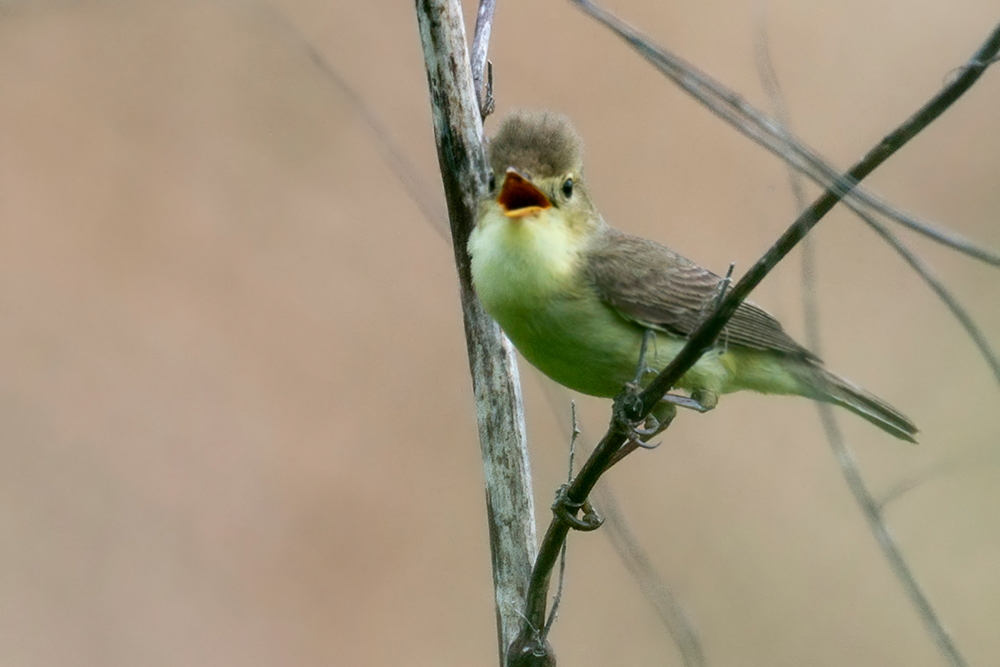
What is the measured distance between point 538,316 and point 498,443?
0.82 ft

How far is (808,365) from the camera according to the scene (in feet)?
7.78

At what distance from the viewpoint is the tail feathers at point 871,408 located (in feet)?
7.53

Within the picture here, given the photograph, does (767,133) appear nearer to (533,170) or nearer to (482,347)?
(533,170)

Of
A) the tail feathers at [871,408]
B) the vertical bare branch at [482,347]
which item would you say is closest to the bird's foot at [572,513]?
the vertical bare branch at [482,347]

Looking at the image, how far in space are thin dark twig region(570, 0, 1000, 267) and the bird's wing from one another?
1.97 feet

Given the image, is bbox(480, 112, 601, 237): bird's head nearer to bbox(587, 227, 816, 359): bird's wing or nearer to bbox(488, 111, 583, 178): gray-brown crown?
bbox(488, 111, 583, 178): gray-brown crown

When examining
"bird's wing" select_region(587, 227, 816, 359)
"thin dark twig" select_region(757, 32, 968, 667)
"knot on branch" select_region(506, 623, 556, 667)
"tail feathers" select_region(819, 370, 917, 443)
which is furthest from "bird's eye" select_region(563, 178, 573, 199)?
"knot on branch" select_region(506, 623, 556, 667)

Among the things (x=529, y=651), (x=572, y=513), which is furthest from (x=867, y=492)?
(x=529, y=651)

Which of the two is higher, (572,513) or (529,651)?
(572,513)

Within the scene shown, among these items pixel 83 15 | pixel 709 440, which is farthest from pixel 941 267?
pixel 83 15

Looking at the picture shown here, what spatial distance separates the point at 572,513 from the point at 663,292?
2.10 feet

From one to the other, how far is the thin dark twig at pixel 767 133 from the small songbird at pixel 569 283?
0.51m

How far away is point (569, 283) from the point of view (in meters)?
1.97

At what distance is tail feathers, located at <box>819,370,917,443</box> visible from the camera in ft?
7.53
